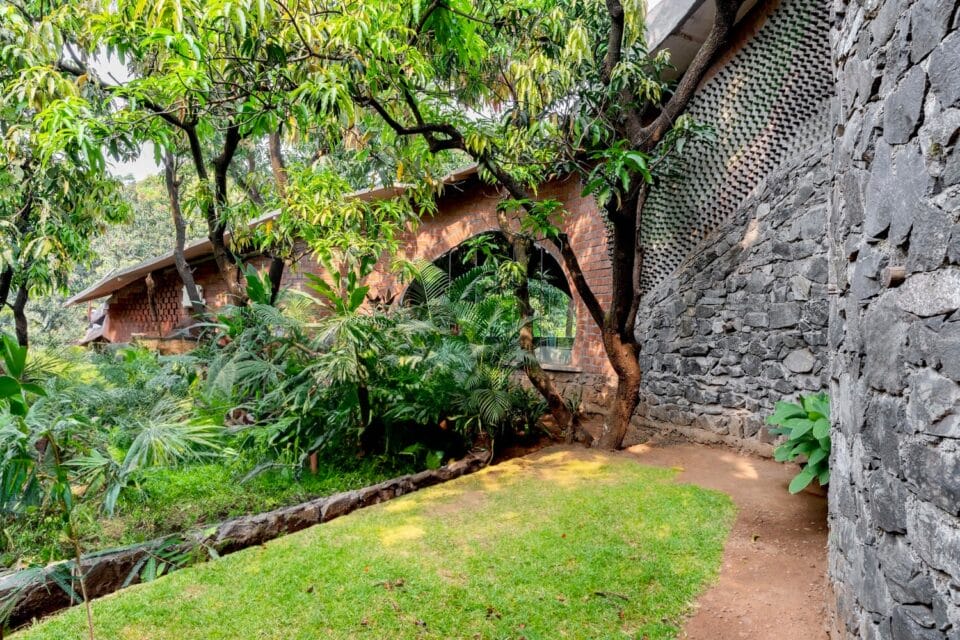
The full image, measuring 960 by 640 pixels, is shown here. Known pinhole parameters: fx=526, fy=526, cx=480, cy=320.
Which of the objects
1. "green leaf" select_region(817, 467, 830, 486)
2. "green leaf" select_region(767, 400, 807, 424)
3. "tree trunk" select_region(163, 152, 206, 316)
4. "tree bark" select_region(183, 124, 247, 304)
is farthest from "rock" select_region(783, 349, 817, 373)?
"tree trunk" select_region(163, 152, 206, 316)

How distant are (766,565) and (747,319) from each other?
9.22 feet

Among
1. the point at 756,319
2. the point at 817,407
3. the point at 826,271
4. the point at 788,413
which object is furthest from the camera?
the point at 756,319

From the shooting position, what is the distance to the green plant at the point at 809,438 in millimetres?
3070

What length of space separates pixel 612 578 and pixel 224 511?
2810 millimetres

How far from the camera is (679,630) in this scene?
7.68ft

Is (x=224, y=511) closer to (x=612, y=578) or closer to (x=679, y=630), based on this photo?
(x=612, y=578)

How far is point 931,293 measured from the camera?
4.05ft

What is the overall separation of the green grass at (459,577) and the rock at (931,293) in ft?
5.69

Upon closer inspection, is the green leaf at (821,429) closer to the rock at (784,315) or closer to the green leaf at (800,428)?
the green leaf at (800,428)

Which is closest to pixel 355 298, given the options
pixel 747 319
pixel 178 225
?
pixel 747 319

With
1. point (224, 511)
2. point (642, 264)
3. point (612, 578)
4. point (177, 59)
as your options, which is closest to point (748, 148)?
point (642, 264)

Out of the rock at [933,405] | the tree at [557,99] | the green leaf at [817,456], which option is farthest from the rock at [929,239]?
the tree at [557,99]

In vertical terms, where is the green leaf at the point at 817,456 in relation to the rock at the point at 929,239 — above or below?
below

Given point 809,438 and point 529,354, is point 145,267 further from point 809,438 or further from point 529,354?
point 809,438
